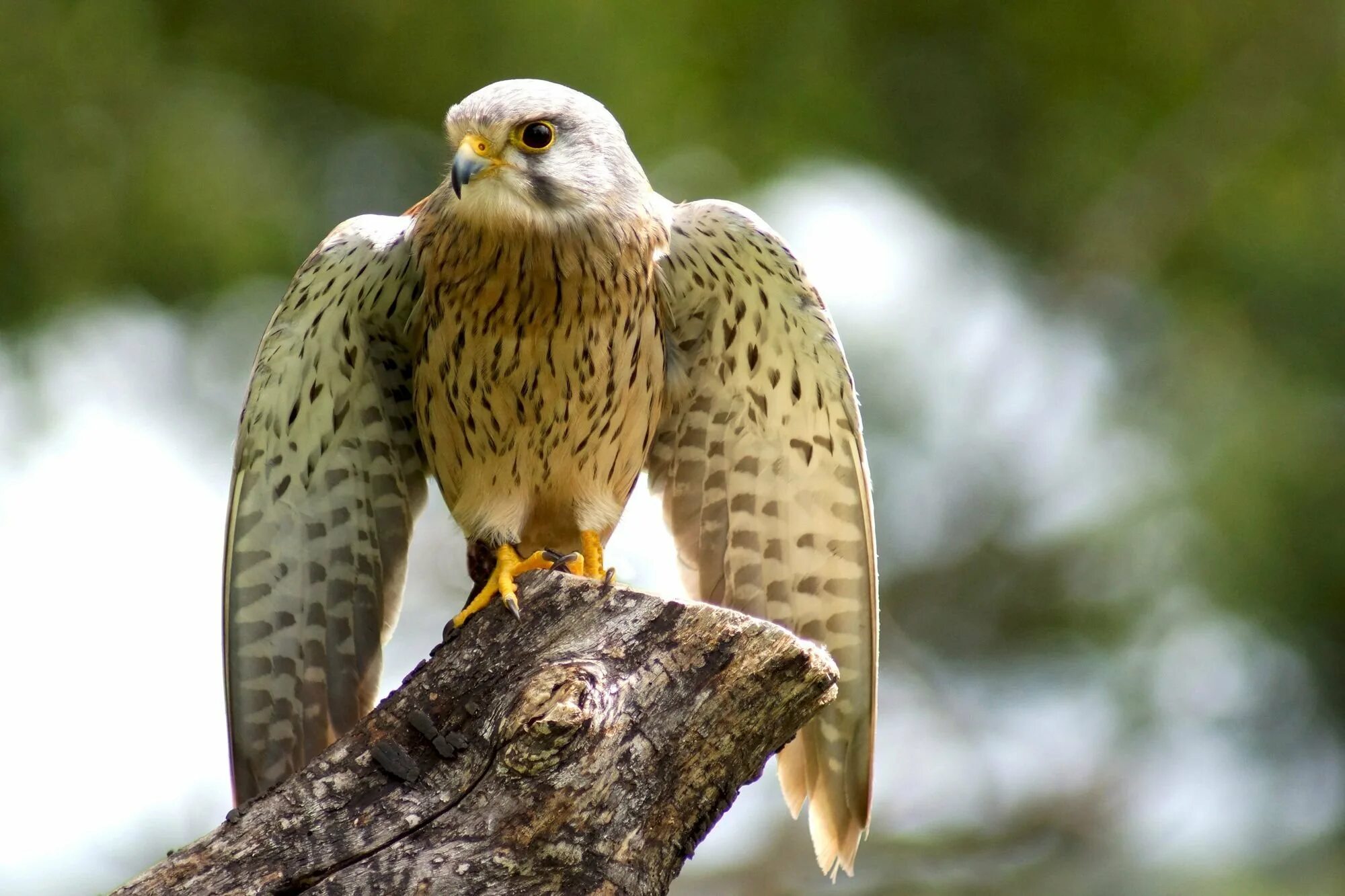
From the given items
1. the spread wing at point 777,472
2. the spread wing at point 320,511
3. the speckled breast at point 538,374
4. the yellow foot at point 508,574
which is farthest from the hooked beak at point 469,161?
the yellow foot at point 508,574

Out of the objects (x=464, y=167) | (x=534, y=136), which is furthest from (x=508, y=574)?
A: (x=534, y=136)

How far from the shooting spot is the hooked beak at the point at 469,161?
327 cm

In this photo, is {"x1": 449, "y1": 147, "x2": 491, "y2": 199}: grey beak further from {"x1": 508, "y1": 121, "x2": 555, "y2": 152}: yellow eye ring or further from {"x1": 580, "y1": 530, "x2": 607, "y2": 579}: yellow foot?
{"x1": 580, "y1": 530, "x2": 607, "y2": 579}: yellow foot

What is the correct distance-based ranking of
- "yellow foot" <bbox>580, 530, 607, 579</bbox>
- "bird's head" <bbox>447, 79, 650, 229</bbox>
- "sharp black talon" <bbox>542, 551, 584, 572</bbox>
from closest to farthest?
"sharp black talon" <bbox>542, 551, 584, 572</bbox>, "bird's head" <bbox>447, 79, 650, 229</bbox>, "yellow foot" <bbox>580, 530, 607, 579</bbox>

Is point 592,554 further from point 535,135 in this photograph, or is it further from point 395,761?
point 395,761

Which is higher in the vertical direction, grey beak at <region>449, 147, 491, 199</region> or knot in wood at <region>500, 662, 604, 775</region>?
grey beak at <region>449, 147, 491, 199</region>

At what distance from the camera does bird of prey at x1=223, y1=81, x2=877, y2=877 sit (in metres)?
3.46

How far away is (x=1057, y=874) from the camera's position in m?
6.43

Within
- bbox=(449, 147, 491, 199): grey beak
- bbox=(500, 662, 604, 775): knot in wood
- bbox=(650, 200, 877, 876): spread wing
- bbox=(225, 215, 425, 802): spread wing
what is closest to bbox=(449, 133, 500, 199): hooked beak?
bbox=(449, 147, 491, 199): grey beak

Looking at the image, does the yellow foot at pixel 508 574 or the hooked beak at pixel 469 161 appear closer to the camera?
the yellow foot at pixel 508 574

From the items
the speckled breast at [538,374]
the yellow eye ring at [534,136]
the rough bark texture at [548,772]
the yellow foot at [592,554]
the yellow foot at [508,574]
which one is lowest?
the rough bark texture at [548,772]

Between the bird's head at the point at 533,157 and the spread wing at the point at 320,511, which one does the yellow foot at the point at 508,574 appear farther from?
the bird's head at the point at 533,157

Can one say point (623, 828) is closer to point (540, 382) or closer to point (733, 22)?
point (540, 382)

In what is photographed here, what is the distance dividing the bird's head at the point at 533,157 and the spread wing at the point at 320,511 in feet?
1.25
